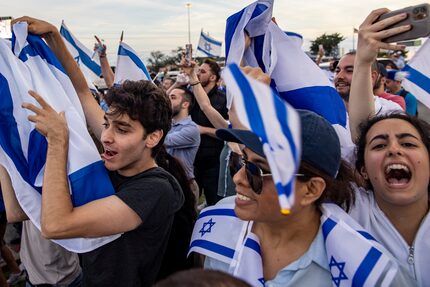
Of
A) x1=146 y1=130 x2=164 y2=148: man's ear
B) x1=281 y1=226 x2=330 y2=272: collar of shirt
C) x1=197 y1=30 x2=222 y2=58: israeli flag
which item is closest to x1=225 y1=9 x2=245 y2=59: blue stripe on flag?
x1=146 y1=130 x2=164 y2=148: man's ear

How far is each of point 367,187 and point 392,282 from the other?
56cm

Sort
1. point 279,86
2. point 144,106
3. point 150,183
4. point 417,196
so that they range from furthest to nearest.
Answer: point 279,86
point 144,106
point 150,183
point 417,196

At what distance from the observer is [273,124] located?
0.95 meters

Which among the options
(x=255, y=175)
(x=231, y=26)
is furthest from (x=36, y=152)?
(x=231, y=26)

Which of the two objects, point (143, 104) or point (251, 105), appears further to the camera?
point (143, 104)

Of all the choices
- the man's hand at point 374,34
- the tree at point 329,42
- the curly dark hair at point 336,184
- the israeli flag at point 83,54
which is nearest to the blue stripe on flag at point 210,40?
the israeli flag at point 83,54

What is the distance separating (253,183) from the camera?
1483 millimetres

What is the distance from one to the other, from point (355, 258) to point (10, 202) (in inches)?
59.6

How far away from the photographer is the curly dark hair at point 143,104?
1892 mm

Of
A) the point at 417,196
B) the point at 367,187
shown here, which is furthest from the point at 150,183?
the point at 417,196

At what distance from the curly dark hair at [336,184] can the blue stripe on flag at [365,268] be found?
0.27 meters

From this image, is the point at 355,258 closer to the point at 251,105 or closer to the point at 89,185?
the point at 251,105

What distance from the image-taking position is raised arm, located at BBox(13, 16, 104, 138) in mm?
2062

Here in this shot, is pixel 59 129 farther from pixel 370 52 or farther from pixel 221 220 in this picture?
pixel 370 52
